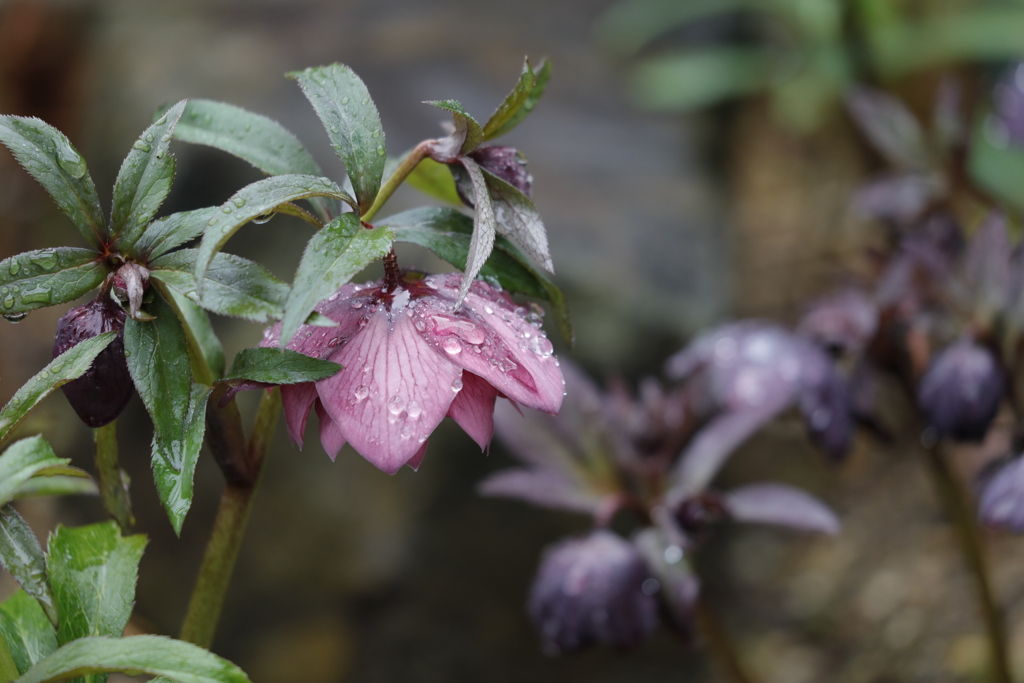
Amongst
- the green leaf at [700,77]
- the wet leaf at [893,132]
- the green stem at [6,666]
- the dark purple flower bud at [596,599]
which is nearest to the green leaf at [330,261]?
the green stem at [6,666]

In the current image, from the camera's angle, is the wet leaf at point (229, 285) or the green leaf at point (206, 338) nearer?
the wet leaf at point (229, 285)

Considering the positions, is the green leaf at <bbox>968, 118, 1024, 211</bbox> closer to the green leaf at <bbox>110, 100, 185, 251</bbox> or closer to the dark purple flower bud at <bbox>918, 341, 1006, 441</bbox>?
the dark purple flower bud at <bbox>918, 341, 1006, 441</bbox>

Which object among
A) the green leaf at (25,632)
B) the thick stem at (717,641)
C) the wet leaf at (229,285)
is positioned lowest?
the thick stem at (717,641)


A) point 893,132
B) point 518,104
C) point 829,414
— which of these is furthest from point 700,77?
point 518,104

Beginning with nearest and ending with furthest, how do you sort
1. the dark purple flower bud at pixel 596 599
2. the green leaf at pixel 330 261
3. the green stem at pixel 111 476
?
the green leaf at pixel 330 261
the green stem at pixel 111 476
the dark purple flower bud at pixel 596 599

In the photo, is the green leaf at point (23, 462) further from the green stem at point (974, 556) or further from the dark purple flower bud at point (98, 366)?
the green stem at point (974, 556)

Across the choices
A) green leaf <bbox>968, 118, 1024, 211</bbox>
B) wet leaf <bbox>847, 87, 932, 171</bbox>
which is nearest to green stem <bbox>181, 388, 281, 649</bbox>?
wet leaf <bbox>847, 87, 932, 171</bbox>
